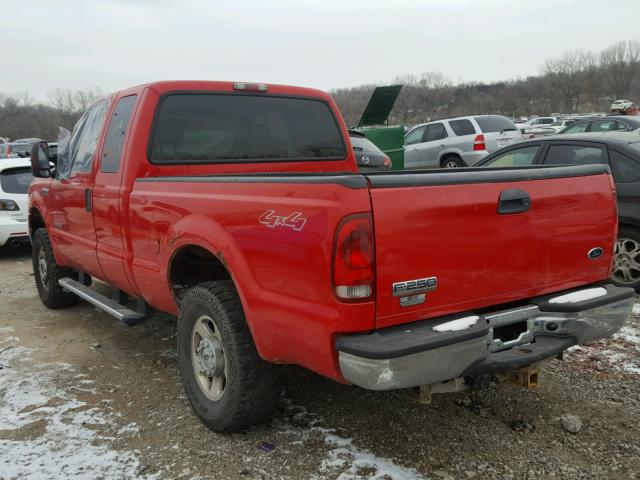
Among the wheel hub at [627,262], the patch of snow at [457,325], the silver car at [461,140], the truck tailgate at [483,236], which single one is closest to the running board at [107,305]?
the truck tailgate at [483,236]

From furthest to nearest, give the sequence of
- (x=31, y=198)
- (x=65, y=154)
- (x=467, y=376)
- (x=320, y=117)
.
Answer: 1. (x=31, y=198)
2. (x=65, y=154)
3. (x=320, y=117)
4. (x=467, y=376)

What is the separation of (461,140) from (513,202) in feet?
40.5

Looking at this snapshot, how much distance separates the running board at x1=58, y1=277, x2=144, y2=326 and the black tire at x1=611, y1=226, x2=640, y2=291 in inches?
171

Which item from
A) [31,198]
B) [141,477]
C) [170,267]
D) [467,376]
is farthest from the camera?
[31,198]

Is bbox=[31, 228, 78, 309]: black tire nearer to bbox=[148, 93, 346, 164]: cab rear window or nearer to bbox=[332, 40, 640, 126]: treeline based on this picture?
bbox=[148, 93, 346, 164]: cab rear window

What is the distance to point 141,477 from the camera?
284 centimetres

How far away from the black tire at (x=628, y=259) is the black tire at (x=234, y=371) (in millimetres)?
3935

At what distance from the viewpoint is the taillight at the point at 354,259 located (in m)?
2.29

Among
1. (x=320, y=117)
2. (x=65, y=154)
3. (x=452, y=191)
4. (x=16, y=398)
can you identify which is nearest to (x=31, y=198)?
(x=65, y=154)

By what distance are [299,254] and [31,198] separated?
4.60 m

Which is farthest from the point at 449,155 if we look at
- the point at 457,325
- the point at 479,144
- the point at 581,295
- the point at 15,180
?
the point at 457,325

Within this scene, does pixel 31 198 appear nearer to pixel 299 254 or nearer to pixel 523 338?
pixel 299 254

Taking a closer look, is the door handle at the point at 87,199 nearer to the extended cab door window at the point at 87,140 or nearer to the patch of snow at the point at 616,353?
the extended cab door window at the point at 87,140

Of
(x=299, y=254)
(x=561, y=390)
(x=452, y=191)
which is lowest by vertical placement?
(x=561, y=390)
